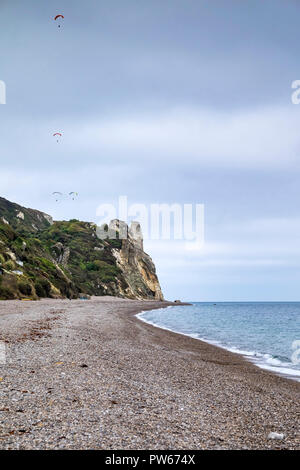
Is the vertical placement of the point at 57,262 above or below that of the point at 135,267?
above

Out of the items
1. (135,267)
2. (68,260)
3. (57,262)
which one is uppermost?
(68,260)

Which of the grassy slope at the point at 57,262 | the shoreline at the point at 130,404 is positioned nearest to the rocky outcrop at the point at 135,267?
the grassy slope at the point at 57,262

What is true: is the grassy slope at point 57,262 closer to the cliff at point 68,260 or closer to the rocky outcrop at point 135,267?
the cliff at point 68,260

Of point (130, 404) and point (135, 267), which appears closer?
point (130, 404)

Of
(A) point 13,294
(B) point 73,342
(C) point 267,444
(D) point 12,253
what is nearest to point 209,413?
(C) point 267,444

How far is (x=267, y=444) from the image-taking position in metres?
5.67

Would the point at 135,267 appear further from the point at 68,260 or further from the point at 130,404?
the point at 130,404

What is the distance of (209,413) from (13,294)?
38969mm

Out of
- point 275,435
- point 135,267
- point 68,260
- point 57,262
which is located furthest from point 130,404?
point 135,267

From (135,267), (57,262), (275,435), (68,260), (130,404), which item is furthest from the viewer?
(135,267)

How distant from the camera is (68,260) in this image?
109438mm

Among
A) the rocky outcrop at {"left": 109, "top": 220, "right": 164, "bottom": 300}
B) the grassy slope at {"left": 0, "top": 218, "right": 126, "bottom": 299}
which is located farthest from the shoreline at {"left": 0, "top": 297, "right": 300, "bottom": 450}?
the rocky outcrop at {"left": 109, "top": 220, "right": 164, "bottom": 300}

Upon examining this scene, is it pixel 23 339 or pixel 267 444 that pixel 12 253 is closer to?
pixel 23 339

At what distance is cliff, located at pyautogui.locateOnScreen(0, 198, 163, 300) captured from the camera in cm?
5042
